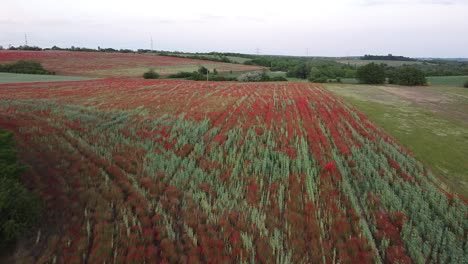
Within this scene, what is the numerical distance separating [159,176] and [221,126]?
669 centimetres

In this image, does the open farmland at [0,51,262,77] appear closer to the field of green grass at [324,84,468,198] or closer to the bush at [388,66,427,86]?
the bush at [388,66,427,86]

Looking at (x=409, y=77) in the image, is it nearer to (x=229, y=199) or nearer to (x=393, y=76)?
(x=393, y=76)

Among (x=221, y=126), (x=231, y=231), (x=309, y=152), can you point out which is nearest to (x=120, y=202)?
(x=231, y=231)

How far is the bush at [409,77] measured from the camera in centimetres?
5544

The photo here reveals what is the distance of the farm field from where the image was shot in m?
4.61

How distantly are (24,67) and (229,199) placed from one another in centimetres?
5905

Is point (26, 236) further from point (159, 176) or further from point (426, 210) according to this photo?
point (426, 210)

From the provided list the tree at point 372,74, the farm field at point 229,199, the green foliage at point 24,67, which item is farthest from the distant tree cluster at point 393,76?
the green foliage at point 24,67

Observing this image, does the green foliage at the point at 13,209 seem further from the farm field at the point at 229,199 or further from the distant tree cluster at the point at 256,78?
the distant tree cluster at the point at 256,78

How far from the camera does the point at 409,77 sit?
55688 mm

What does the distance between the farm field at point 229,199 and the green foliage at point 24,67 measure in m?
45.9

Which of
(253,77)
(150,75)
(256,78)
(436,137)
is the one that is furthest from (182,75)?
(436,137)

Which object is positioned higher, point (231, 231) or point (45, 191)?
point (45, 191)

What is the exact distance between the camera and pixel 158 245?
462 cm
